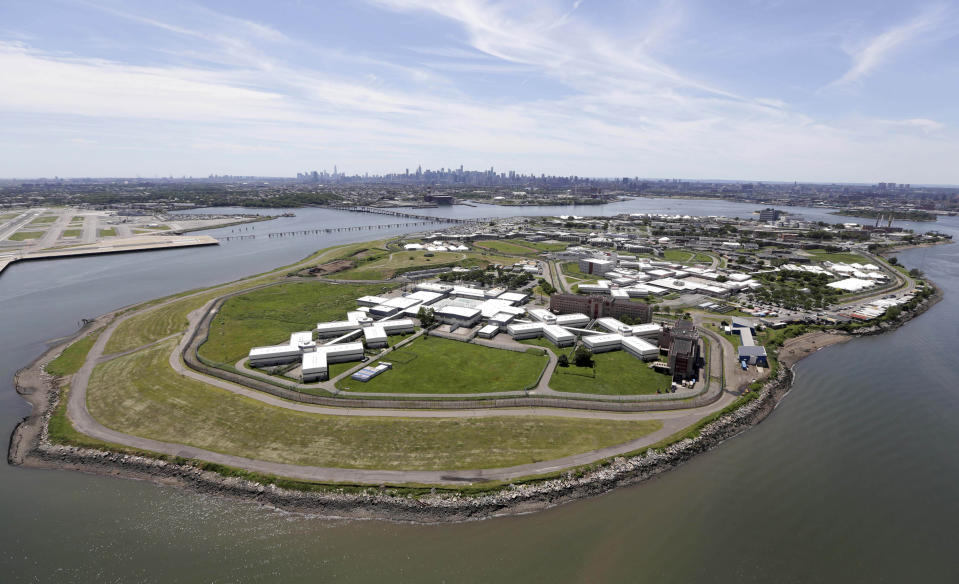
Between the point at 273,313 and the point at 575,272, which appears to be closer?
the point at 273,313

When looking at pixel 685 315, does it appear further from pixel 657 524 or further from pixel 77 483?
pixel 77 483

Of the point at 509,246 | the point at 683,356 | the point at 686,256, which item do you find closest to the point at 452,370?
the point at 683,356

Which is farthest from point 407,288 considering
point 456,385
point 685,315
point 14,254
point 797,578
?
point 14,254

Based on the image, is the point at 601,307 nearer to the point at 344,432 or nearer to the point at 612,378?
the point at 612,378

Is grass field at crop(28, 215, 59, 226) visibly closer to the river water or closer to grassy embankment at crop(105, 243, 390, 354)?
grassy embankment at crop(105, 243, 390, 354)

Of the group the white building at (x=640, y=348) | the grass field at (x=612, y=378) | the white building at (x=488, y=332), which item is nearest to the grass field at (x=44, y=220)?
the white building at (x=488, y=332)
